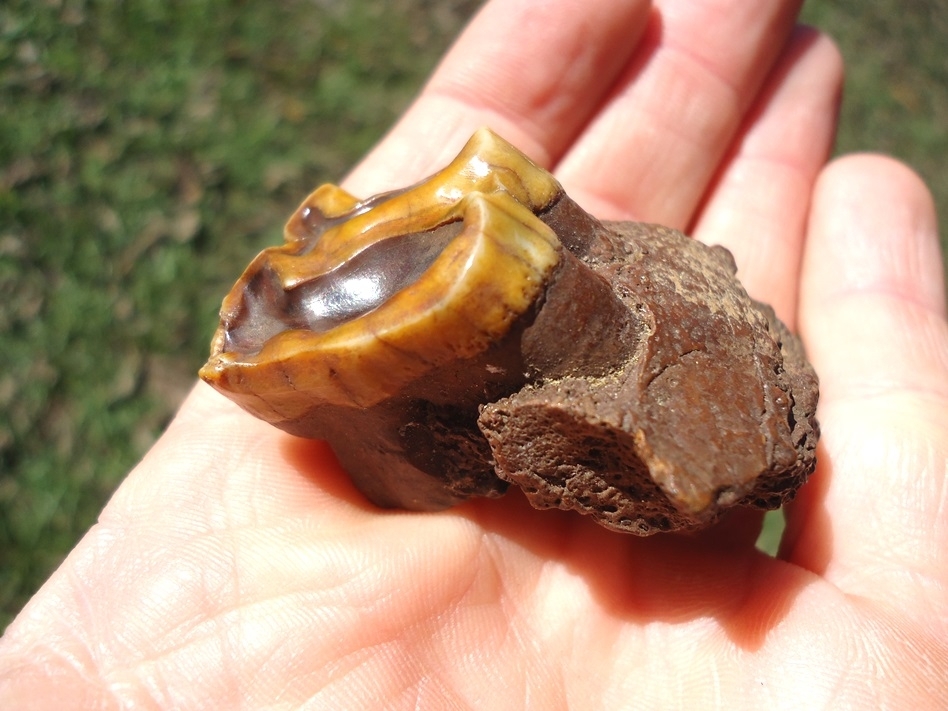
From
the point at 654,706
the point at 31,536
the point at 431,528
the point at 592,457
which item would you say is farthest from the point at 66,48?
the point at 654,706

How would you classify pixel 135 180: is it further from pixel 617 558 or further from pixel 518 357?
pixel 617 558

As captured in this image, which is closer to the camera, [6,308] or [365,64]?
[6,308]

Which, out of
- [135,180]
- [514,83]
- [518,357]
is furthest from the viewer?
[135,180]

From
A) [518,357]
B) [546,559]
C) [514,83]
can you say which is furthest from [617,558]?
[514,83]

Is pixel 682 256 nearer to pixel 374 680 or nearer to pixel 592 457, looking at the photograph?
pixel 592 457

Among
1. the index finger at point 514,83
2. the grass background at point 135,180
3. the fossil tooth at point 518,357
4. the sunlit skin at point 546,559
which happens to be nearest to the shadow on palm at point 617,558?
the sunlit skin at point 546,559

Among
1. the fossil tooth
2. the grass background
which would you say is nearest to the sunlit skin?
the fossil tooth

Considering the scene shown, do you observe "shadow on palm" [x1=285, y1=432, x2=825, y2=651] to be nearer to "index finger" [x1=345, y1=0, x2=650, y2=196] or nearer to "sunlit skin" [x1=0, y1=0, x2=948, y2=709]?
"sunlit skin" [x1=0, y1=0, x2=948, y2=709]
